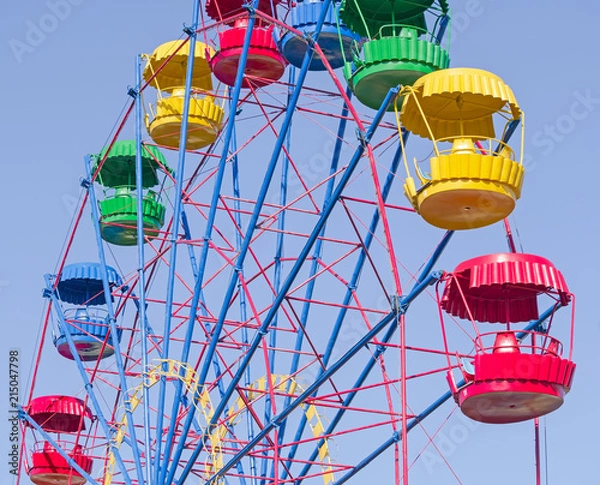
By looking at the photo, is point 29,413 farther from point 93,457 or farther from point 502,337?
point 502,337

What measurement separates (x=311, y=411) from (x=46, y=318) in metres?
7.81

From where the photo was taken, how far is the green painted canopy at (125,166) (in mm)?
47938

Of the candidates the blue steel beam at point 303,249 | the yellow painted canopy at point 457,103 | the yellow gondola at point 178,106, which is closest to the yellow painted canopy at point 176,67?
the yellow gondola at point 178,106

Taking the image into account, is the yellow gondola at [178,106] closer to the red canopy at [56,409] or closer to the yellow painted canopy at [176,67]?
the yellow painted canopy at [176,67]

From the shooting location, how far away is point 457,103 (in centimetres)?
3366

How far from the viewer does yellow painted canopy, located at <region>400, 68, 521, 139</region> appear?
33031 millimetres

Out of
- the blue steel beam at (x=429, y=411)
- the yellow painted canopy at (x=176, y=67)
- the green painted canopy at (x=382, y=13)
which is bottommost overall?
the blue steel beam at (x=429, y=411)

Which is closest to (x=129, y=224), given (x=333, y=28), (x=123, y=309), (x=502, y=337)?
(x=123, y=309)

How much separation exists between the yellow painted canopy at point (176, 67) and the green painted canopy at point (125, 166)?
6.59ft

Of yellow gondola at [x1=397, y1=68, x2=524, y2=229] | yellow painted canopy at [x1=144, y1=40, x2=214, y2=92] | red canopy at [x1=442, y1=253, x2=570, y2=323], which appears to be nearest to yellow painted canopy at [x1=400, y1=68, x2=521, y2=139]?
yellow gondola at [x1=397, y1=68, x2=524, y2=229]

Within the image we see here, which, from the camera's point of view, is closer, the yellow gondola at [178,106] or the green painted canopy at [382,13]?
the green painted canopy at [382,13]

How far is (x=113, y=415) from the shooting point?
4588 cm

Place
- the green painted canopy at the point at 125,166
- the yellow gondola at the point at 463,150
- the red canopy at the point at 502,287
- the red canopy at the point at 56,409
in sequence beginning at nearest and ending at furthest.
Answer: the yellow gondola at the point at 463,150
the red canopy at the point at 502,287
the red canopy at the point at 56,409
the green painted canopy at the point at 125,166

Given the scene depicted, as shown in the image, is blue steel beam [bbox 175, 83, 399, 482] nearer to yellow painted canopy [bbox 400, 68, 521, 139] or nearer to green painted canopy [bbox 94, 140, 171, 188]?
yellow painted canopy [bbox 400, 68, 521, 139]
